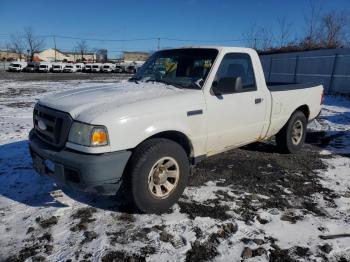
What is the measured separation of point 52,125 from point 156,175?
1234 millimetres

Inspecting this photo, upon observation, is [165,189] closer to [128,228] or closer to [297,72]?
[128,228]

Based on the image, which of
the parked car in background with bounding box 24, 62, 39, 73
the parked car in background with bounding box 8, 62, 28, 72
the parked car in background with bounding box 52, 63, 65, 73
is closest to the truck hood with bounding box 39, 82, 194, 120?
the parked car in background with bounding box 24, 62, 39, 73

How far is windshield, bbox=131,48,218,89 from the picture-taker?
4.30 metres

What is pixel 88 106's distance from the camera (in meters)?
3.46

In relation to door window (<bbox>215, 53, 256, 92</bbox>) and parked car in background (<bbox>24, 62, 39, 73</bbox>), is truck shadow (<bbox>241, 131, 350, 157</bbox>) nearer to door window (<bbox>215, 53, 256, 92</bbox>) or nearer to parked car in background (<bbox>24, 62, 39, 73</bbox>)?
door window (<bbox>215, 53, 256, 92</bbox>)

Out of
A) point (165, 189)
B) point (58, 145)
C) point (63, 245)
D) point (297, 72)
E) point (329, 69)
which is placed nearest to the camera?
A: point (63, 245)

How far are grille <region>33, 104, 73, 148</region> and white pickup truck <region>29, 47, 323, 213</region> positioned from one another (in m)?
0.01

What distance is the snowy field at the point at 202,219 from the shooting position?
10.2 ft

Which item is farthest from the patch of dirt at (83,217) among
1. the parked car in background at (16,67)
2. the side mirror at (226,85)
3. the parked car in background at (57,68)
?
the parked car in background at (16,67)

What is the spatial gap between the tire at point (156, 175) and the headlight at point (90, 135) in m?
0.40

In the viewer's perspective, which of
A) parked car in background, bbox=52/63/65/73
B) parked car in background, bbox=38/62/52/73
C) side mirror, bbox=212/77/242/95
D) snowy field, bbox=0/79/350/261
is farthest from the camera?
parked car in background, bbox=52/63/65/73

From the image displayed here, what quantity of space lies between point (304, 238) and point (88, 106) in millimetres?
2565

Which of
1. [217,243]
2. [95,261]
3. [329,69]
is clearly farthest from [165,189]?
[329,69]

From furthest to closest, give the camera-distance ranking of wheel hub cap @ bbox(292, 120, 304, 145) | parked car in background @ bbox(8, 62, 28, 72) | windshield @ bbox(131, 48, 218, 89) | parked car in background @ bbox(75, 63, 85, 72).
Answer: parked car in background @ bbox(75, 63, 85, 72)
parked car in background @ bbox(8, 62, 28, 72)
wheel hub cap @ bbox(292, 120, 304, 145)
windshield @ bbox(131, 48, 218, 89)
